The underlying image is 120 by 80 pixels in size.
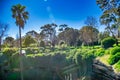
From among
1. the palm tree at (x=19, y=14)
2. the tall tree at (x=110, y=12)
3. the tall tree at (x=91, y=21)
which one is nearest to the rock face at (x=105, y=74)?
the tall tree at (x=110, y=12)

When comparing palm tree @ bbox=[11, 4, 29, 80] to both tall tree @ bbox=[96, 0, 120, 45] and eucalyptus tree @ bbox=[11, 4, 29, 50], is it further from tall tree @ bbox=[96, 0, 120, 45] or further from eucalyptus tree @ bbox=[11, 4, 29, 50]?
tall tree @ bbox=[96, 0, 120, 45]

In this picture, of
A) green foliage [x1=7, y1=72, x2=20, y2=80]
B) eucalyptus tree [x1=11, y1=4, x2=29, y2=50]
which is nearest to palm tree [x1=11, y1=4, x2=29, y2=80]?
eucalyptus tree [x1=11, y1=4, x2=29, y2=50]

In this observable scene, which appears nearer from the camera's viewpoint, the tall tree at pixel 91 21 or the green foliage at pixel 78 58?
the green foliage at pixel 78 58

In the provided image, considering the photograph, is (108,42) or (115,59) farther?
(108,42)

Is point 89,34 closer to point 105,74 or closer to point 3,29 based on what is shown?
point 3,29

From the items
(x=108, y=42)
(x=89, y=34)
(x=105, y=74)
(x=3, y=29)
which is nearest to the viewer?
(x=105, y=74)

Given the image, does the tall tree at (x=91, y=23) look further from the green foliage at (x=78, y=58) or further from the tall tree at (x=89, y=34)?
the green foliage at (x=78, y=58)

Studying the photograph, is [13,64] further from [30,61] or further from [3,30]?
[3,30]

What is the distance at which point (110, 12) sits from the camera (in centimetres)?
1964

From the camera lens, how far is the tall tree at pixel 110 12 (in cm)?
1722

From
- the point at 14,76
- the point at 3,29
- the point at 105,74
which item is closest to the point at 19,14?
the point at 14,76

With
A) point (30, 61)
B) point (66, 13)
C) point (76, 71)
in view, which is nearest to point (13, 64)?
point (30, 61)

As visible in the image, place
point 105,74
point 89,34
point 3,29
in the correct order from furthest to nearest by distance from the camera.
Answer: point 89,34, point 3,29, point 105,74

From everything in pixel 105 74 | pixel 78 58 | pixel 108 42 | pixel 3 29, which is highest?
pixel 3 29
